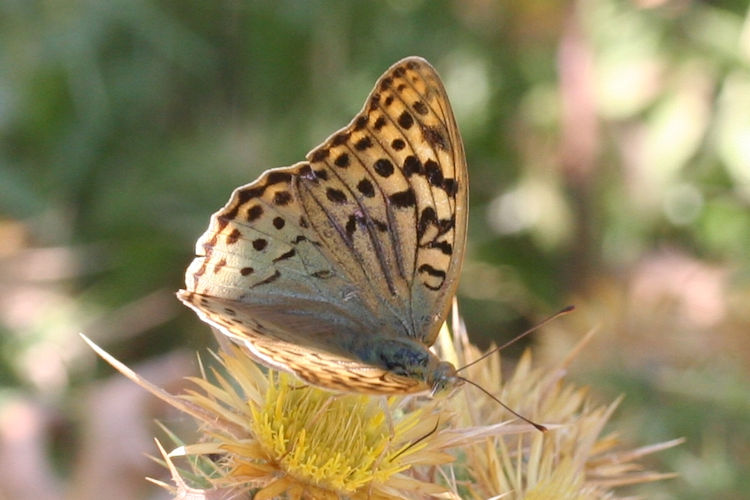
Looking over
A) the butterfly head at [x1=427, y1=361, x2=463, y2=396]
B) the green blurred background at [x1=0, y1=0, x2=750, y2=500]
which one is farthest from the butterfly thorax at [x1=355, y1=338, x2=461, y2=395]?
the green blurred background at [x1=0, y1=0, x2=750, y2=500]

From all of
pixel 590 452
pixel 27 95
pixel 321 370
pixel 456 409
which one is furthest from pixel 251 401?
pixel 27 95

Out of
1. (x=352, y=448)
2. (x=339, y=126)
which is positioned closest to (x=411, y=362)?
(x=352, y=448)

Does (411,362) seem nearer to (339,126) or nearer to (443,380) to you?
(443,380)

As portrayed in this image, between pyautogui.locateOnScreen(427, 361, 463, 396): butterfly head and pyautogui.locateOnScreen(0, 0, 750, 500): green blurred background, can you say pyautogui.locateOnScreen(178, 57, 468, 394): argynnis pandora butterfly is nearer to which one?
pyautogui.locateOnScreen(427, 361, 463, 396): butterfly head

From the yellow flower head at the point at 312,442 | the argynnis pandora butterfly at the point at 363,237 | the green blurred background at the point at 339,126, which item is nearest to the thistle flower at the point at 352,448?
the yellow flower head at the point at 312,442

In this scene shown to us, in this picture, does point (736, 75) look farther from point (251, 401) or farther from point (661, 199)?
point (251, 401)

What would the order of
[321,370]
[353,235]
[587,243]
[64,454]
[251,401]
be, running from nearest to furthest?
[321,370]
[251,401]
[353,235]
[64,454]
[587,243]
